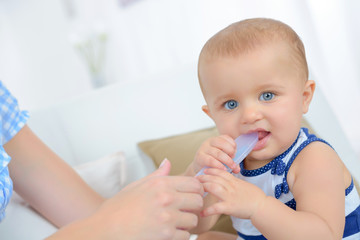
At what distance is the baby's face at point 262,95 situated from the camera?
0.75 metres

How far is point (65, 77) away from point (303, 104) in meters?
3.68

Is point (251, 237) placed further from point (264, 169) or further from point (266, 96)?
point (266, 96)

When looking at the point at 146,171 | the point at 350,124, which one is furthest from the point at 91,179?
the point at 350,124

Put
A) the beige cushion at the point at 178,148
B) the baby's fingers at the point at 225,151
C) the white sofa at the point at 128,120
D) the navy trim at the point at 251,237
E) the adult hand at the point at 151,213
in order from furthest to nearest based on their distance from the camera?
1. the white sofa at the point at 128,120
2. the beige cushion at the point at 178,148
3. the navy trim at the point at 251,237
4. the baby's fingers at the point at 225,151
5. the adult hand at the point at 151,213

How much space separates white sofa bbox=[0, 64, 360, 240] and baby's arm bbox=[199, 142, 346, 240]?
0.63 metres

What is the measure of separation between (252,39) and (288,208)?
309 millimetres

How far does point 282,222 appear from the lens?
0.67 metres

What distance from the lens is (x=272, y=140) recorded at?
0.78 metres

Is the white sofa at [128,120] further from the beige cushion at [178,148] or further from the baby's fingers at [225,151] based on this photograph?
the baby's fingers at [225,151]

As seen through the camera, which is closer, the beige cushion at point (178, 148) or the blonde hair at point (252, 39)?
the blonde hair at point (252, 39)

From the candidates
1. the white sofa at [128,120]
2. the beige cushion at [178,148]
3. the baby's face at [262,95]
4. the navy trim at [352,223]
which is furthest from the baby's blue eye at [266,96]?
the white sofa at [128,120]

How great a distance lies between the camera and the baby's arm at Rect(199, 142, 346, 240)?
659 mm

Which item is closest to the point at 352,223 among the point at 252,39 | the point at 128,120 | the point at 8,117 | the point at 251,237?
the point at 251,237

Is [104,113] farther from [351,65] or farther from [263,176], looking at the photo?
[351,65]
